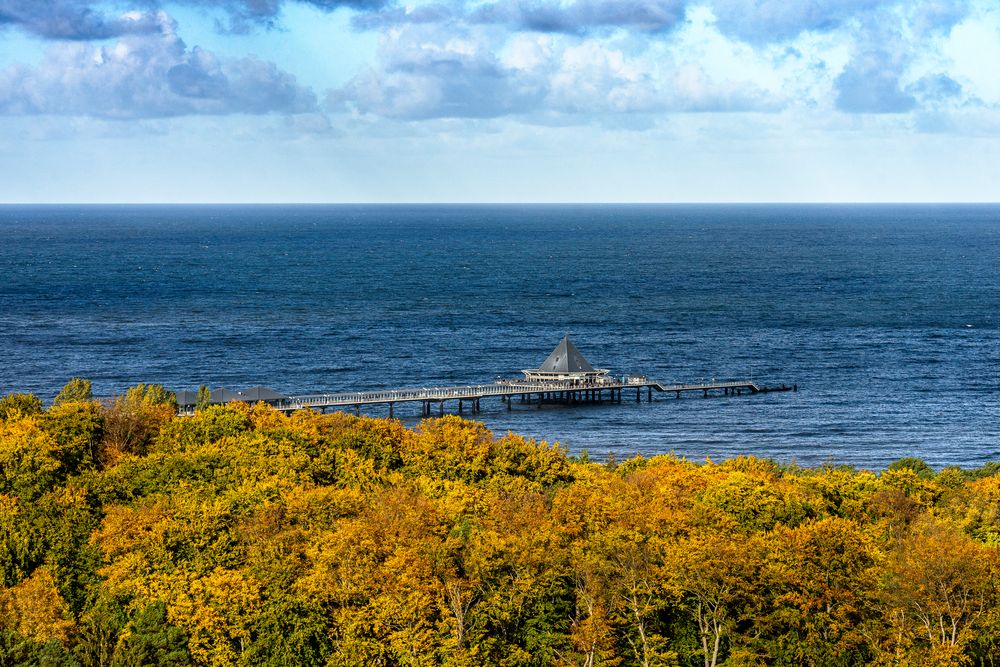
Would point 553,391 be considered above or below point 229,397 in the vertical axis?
below

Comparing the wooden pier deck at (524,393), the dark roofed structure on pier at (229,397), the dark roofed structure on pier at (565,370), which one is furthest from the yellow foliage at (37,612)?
the dark roofed structure on pier at (565,370)

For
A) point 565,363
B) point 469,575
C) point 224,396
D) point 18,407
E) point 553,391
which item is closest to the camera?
point 469,575

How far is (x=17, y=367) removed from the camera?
126688 mm

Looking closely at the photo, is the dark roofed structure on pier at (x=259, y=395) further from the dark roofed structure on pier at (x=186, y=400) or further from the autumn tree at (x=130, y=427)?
the autumn tree at (x=130, y=427)

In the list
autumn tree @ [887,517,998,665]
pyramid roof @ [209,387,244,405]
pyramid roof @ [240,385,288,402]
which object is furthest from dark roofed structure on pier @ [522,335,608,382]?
autumn tree @ [887,517,998,665]

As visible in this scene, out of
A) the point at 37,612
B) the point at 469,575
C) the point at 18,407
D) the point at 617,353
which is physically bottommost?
the point at 617,353

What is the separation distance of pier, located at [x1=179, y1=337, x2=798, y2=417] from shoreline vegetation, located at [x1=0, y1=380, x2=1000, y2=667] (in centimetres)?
5922

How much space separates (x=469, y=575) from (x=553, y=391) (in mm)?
75686

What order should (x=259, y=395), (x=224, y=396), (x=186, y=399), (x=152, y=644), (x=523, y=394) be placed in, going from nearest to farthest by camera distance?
(x=152, y=644)
(x=186, y=399)
(x=224, y=396)
(x=259, y=395)
(x=523, y=394)

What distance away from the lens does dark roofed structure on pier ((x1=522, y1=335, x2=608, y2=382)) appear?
123 metres

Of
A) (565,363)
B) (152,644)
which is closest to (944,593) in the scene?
(152,644)

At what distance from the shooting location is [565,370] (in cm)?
12362

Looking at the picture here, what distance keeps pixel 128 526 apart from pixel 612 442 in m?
58.7

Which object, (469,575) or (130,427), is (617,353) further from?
(469,575)
